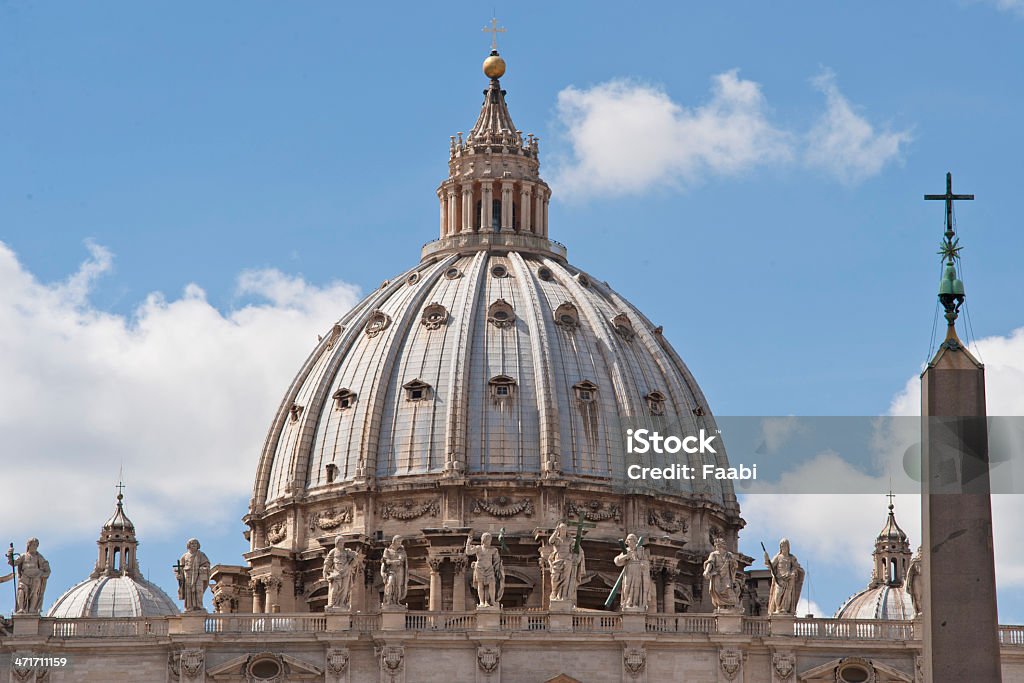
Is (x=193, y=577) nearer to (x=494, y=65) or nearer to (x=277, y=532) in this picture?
(x=277, y=532)

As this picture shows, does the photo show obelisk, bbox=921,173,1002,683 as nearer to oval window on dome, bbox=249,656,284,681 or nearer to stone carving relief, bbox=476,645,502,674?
stone carving relief, bbox=476,645,502,674

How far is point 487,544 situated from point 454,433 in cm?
2712

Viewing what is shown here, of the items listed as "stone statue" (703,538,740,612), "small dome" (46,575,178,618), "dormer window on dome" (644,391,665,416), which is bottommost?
"stone statue" (703,538,740,612)

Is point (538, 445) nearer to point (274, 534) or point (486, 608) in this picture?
point (274, 534)

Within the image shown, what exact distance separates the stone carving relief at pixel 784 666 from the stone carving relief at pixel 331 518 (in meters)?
31.2

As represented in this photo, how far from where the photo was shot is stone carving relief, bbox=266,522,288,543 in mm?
108325

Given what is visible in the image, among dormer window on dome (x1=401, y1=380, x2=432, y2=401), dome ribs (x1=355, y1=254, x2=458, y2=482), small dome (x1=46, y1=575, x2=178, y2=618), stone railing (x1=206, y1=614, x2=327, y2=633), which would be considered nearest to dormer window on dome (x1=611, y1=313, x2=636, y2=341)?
dome ribs (x1=355, y1=254, x2=458, y2=482)

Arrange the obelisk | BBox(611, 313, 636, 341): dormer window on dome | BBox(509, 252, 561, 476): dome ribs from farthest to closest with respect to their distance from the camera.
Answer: BBox(611, 313, 636, 341): dormer window on dome → BBox(509, 252, 561, 476): dome ribs → the obelisk

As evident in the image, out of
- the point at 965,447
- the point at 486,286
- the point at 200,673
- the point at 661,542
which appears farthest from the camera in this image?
the point at 486,286

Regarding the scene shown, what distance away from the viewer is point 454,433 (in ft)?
348

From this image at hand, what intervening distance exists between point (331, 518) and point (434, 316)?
11.3m

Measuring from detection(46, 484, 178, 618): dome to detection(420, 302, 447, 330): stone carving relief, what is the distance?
60.3 ft

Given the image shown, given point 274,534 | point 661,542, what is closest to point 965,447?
Result: point 661,542

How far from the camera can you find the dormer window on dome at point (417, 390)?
10788 centimetres
